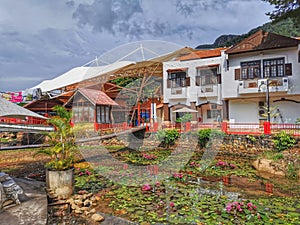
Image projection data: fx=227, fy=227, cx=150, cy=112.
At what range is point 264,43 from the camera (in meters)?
13.8

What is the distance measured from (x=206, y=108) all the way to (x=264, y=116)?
13.7ft

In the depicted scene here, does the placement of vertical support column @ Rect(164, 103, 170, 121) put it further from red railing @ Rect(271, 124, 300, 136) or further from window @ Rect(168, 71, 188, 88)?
red railing @ Rect(271, 124, 300, 136)

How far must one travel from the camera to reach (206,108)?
676 inches

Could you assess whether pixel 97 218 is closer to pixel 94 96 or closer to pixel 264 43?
pixel 94 96

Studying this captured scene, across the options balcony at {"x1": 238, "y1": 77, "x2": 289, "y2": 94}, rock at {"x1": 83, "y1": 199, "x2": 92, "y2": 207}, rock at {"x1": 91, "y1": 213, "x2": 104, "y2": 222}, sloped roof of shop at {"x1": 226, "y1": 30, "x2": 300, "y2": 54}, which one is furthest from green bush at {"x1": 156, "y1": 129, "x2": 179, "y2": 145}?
rock at {"x1": 91, "y1": 213, "x2": 104, "y2": 222}

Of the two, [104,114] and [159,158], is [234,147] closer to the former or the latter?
[159,158]

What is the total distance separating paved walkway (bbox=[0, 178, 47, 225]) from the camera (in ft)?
12.4

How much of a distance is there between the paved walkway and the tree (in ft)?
44.1

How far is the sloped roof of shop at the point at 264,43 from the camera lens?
1315 centimetres

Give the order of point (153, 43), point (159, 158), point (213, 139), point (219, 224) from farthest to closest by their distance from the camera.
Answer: point (153, 43)
point (213, 139)
point (159, 158)
point (219, 224)

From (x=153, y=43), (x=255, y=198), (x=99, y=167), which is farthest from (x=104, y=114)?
(x=255, y=198)

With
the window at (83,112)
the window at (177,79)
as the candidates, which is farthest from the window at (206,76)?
the window at (83,112)

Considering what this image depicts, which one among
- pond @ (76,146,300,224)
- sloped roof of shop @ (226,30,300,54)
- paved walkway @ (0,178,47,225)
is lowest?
pond @ (76,146,300,224)

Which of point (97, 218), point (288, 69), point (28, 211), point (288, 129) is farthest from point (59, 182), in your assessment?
point (288, 69)
